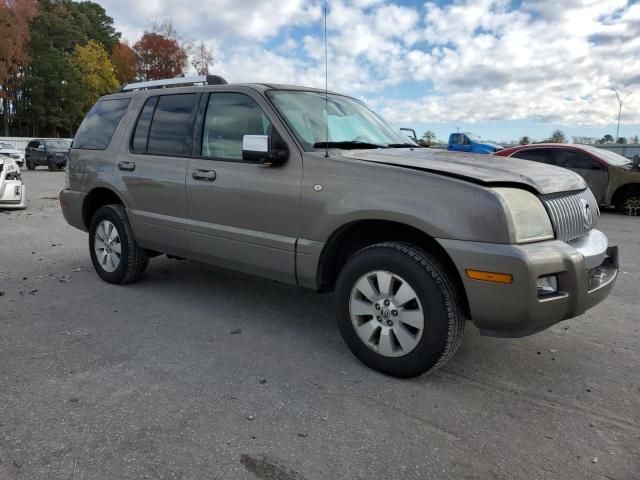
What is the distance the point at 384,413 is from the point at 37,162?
2686 cm

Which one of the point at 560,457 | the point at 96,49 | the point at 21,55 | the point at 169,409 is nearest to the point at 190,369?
the point at 169,409

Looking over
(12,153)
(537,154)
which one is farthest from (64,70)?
(537,154)

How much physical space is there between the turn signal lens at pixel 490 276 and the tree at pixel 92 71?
5788 cm

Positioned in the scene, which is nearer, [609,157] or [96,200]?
[96,200]

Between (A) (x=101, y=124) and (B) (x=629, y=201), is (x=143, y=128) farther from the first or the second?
(B) (x=629, y=201)

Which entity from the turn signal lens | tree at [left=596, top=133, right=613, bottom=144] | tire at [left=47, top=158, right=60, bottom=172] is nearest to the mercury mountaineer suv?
the turn signal lens

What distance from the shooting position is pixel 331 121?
13.2 ft

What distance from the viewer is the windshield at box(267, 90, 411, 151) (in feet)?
12.4

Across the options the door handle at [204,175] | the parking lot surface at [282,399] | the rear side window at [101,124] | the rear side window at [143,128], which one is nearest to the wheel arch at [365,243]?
the parking lot surface at [282,399]

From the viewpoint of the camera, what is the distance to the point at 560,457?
2424 millimetres

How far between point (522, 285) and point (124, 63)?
65176mm

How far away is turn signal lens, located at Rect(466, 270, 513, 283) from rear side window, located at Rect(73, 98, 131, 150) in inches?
150

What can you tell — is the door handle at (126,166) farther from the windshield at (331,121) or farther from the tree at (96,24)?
the tree at (96,24)

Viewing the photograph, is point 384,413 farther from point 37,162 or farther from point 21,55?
point 21,55
